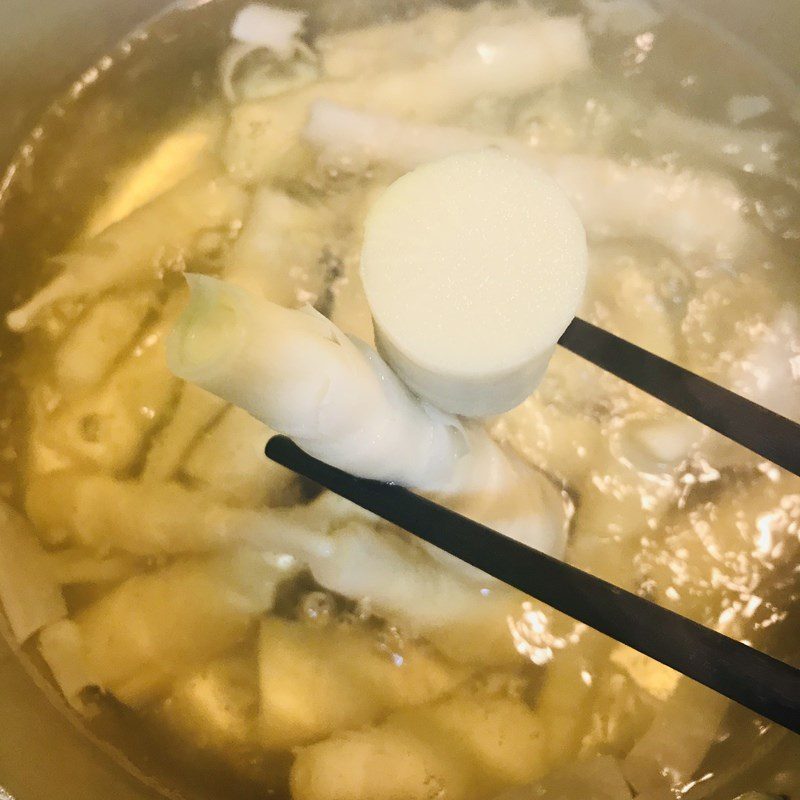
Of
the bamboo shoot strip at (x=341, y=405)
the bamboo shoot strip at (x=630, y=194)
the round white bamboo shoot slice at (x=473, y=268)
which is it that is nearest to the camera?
the bamboo shoot strip at (x=341, y=405)

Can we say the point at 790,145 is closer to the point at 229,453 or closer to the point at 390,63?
the point at 390,63

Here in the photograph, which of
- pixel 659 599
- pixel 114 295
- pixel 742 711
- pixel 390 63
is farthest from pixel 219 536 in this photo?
pixel 390 63

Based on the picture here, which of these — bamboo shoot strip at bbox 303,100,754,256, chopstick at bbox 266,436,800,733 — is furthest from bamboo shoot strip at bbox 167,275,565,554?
bamboo shoot strip at bbox 303,100,754,256

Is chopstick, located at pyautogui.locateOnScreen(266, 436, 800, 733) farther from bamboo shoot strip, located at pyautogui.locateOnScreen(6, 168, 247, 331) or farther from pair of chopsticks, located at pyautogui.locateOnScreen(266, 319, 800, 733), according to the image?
bamboo shoot strip, located at pyautogui.locateOnScreen(6, 168, 247, 331)

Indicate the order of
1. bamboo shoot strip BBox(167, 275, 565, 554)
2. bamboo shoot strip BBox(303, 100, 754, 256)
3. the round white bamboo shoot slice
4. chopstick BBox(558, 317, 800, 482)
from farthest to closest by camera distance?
bamboo shoot strip BBox(303, 100, 754, 256) → chopstick BBox(558, 317, 800, 482) → the round white bamboo shoot slice → bamboo shoot strip BBox(167, 275, 565, 554)

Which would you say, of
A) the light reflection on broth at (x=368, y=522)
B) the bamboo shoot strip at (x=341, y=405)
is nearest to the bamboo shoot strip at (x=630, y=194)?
the light reflection on broth at (x=368, y=522)

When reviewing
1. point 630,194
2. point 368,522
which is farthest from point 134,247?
point 630,194

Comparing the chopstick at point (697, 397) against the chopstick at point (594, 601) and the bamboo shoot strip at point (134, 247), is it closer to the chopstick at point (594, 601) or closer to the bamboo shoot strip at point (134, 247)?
the chopstick at point (594, 601)
